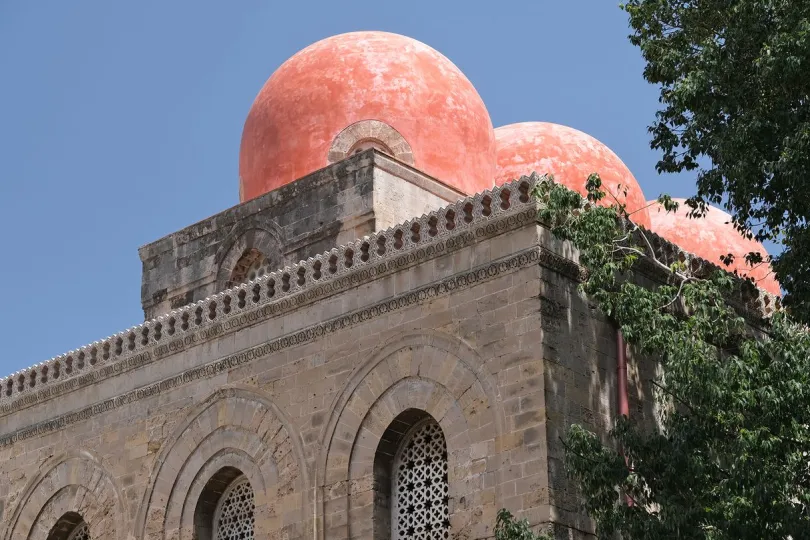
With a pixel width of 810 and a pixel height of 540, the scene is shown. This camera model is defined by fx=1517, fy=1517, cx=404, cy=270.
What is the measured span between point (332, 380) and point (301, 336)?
0.55 m

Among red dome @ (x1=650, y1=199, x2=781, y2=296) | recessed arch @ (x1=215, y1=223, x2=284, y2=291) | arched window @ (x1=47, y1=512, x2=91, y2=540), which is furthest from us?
red dome @ (x1=650, y1=199, x2=781, y2=296)

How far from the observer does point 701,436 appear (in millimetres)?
9875

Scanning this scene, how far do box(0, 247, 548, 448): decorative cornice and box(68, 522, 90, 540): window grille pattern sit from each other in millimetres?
946

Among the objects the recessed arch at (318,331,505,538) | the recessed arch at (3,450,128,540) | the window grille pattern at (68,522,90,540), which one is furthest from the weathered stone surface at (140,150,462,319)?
the window grille pattern at (68,522,90,540)

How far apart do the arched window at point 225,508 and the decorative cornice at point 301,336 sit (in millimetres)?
911

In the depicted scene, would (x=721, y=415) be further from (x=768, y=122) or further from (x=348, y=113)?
(x=348, y=113)

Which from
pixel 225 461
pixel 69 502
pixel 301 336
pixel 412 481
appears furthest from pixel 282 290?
pixel 69 502

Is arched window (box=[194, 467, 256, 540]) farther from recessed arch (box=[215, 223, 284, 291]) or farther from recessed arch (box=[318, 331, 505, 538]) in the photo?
recessed arch (box=[215, 223, 284, 291])

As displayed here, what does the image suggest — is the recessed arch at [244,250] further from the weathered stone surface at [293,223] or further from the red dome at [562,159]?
the red dome at [562,159]

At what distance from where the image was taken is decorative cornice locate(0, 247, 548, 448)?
11.3 meters

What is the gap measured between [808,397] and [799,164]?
1.65m

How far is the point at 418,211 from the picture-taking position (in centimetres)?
1421

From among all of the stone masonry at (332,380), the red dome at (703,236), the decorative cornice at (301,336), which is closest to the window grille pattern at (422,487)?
the stone masonry at (332,380)

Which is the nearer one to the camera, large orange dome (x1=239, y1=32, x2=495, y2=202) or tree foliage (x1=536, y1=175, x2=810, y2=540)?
tree foliage (x1=536, y1=175, x2=810, y2=540)
